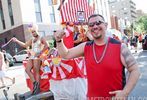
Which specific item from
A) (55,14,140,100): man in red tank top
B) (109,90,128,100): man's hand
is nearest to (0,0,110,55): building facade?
(55,14,140,100): man in red tank top

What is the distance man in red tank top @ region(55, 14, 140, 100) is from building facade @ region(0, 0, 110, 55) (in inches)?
1243

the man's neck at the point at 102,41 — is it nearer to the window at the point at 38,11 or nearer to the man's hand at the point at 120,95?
the man's hand at the point at 120,95

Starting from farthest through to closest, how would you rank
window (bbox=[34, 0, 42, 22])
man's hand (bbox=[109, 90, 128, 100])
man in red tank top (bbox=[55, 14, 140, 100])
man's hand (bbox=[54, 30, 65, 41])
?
window (bbox=[34, 0, 42, 22]), man's hand (bbox=[54, 30, 65, 41]), man in red tank top (bbox=[55, 14, 140, 100]), man's hand (bbox=[109, 90, 128, 100])

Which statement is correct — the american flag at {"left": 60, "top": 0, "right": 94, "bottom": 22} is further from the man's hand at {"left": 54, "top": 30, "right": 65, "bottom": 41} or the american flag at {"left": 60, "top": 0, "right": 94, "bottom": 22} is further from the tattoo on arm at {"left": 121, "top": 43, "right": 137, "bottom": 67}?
the tattoo on arm at {"left": 121, "top": 43, "right": 137, "bottom": 67}

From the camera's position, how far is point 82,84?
688cm

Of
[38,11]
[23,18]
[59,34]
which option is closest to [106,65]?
[59,34]

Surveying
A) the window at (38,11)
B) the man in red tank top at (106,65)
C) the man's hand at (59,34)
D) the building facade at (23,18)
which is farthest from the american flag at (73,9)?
the window at (38,11)

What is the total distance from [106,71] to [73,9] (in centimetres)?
419

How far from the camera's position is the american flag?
7.32 m

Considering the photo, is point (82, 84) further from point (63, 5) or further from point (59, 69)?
point (63, 5)

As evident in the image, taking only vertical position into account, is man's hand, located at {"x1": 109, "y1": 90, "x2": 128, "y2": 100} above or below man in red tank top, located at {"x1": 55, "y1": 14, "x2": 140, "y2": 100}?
below

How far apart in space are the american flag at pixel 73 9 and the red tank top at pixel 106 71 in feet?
12.5

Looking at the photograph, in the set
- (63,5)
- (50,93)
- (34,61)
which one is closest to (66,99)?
(50,93)

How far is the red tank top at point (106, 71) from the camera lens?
3.44 metres
